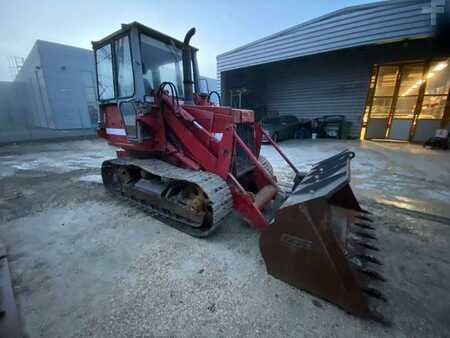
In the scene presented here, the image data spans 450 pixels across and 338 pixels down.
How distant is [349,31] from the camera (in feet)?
24.4

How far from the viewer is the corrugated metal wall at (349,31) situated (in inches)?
252

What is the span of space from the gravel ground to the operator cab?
65.0 inches

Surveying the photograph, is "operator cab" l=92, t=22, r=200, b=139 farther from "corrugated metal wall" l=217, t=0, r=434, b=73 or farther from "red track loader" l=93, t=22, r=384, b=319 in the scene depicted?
"corrugated metal wall" l=217, t=0, r=434, b=73

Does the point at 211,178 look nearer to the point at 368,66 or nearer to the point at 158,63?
the point at 158,63

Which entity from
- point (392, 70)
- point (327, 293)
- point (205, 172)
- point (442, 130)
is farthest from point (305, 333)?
point (392, 70)

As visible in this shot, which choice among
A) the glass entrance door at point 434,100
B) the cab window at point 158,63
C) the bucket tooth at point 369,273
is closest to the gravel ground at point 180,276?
the bucket tooth at point 369,273

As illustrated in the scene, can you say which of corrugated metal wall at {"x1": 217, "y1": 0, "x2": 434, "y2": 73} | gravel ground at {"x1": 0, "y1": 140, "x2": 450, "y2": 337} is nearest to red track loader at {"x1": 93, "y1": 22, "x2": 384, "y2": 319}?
gravel ground at {"x1": 0, "y1": 140, "x2": 450, "y2": 337}

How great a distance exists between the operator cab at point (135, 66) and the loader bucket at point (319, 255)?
87.7 inches

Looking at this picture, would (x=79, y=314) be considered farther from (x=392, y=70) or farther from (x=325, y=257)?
(x=392, y=70)

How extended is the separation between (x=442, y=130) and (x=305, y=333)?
1066 cm

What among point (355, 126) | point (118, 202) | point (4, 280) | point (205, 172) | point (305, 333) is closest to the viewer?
point (305, 333)

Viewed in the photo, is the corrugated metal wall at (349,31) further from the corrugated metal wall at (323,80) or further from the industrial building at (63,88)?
the industrial building at (63,88)

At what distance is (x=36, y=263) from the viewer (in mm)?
2150

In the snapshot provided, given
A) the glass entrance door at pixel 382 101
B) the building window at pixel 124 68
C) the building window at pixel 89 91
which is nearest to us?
the building window at pixel 124 68
